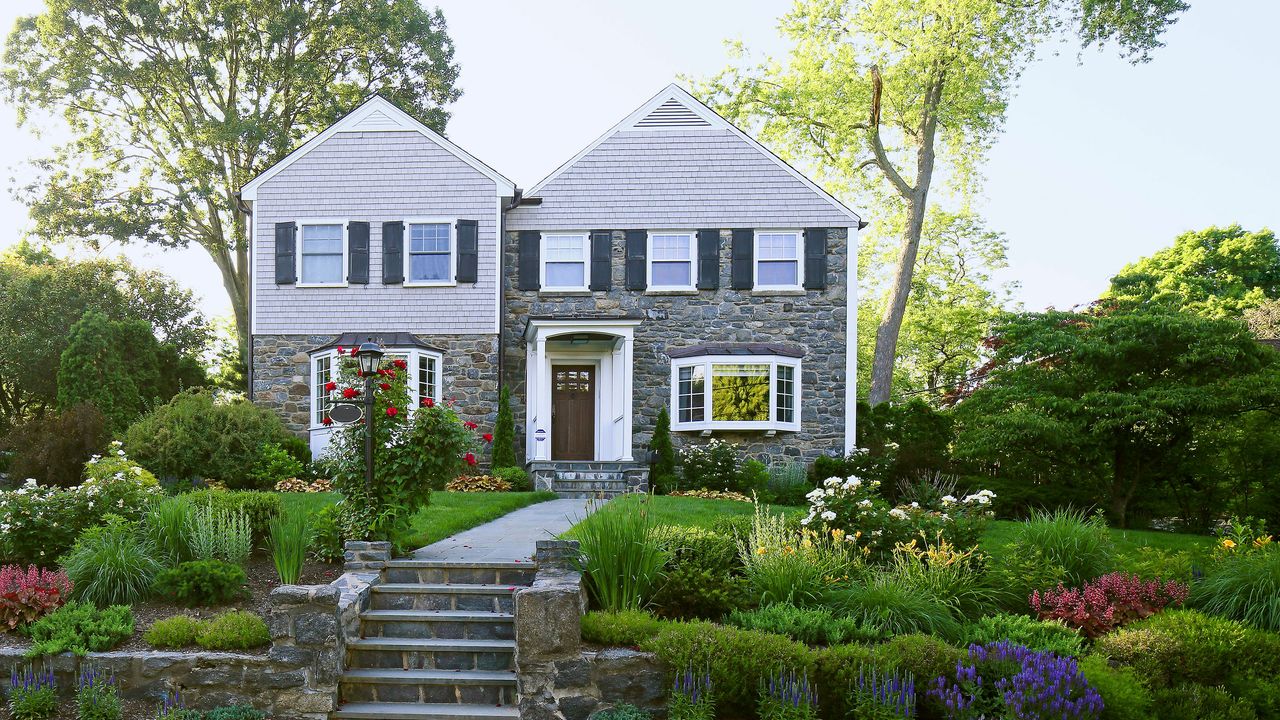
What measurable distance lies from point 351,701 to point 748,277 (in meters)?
12.6

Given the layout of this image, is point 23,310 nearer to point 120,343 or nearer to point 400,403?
point 120,343

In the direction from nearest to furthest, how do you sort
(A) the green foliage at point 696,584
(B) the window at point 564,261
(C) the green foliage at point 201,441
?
(A) the green foliage at point 696,584 → (C) the green foliage at point 201,441 → (B) the window at point 564,261

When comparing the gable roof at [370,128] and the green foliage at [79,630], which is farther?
the gable roof at [370,128]

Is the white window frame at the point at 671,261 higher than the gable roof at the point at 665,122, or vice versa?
the gable roof at the point at 665,122

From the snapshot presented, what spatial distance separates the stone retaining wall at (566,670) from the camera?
6.43 metres

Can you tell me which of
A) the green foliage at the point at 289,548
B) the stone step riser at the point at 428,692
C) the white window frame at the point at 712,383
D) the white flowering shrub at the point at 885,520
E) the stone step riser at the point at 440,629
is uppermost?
the white window frame at the point at 712,383

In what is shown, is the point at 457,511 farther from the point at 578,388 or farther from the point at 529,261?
the point at 529,261

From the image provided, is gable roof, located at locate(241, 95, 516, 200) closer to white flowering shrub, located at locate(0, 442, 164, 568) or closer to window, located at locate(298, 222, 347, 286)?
window, located at locate(298, 222, 347, 286)

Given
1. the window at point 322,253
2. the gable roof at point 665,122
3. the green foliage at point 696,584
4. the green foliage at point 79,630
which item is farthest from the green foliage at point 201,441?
the green foliage at point 696,584

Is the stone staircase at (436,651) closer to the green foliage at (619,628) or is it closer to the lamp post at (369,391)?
the green foliage at (619,628)

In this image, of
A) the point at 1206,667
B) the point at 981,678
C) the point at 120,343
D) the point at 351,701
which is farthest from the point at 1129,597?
the point at 120,343

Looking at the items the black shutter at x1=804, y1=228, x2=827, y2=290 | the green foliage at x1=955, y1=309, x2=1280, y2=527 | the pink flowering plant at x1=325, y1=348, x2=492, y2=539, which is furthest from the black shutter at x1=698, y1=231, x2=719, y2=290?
→ the pink flowering plant at x1=325, y1=348, x2=492, y2=539

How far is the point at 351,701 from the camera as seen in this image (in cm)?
682

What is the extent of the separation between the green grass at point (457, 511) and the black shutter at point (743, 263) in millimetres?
5442
